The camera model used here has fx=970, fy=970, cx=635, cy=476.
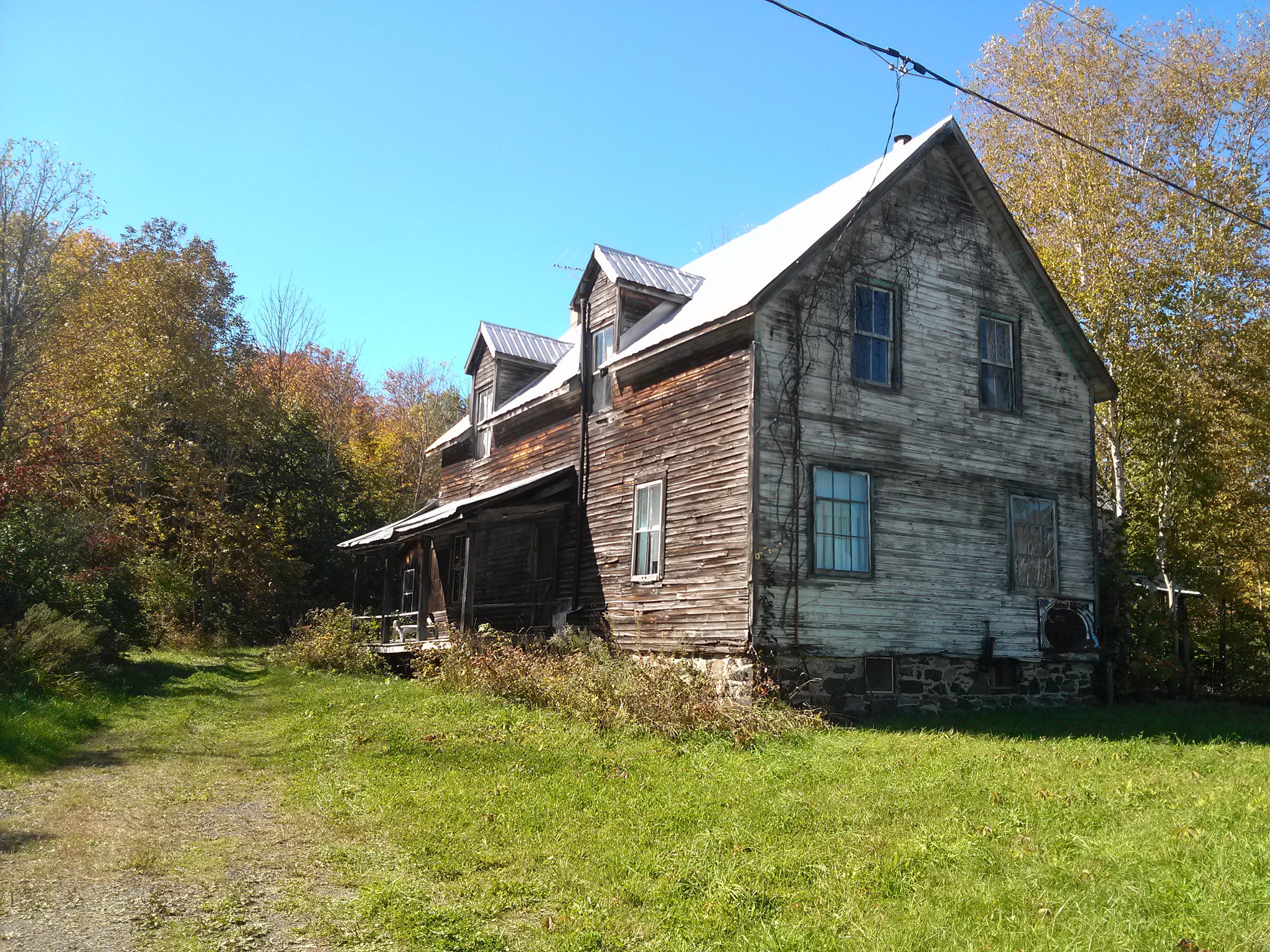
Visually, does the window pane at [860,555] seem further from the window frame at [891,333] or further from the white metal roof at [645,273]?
the white metal roof at [645,273]

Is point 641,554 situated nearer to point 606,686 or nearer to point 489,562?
point 606,686

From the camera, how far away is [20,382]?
1947 centimetres

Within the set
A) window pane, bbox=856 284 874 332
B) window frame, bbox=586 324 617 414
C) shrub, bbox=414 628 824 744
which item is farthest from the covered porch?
window pane, bbox=856 284 874 332

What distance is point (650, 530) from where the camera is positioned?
57.1 feet

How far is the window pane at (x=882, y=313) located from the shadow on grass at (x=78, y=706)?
13.3 metres

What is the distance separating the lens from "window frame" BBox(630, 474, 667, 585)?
1683 cm

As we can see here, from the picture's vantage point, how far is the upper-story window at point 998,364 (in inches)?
714

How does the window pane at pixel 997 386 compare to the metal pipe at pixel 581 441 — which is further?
the metal pipe at pixel 581 441

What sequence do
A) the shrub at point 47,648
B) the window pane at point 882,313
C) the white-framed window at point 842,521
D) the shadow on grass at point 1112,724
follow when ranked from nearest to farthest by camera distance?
the shadow on grass at point 1112,724 → the shrub at point 47,648 → the white-framed window at point 842,521 → the window pane at point 882,313

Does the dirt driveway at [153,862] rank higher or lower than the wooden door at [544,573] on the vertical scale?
lower

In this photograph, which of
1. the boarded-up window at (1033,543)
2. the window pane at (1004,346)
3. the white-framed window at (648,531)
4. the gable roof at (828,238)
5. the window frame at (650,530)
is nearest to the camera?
the gable roof at (828,238)

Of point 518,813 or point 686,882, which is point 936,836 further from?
point 518,813

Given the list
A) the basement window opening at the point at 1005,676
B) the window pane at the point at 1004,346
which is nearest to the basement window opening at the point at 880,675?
the basement window opening at the point at 1005,676

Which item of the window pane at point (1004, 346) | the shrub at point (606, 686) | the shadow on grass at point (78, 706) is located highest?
the window pane at point (1004, 346)
